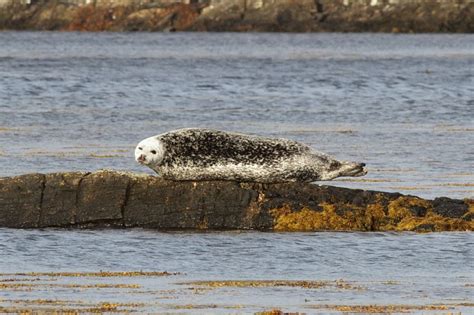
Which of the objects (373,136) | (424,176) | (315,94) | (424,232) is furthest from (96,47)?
(424,232)

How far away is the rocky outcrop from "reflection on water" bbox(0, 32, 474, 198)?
2815 mm

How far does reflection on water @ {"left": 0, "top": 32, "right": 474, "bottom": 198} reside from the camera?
2439cm

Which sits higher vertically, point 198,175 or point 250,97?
point 198,175

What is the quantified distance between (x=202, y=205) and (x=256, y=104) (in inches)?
914

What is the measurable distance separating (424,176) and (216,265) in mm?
8047

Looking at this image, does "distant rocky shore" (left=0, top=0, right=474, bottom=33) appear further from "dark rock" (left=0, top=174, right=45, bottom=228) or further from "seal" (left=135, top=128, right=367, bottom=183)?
"dark rock" (left=0, top=174, right=45, bottom=228)

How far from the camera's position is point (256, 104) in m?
40.0

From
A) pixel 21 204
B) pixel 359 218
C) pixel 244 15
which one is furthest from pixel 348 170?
pixel 244 15

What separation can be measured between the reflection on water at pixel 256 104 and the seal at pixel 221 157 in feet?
9.31

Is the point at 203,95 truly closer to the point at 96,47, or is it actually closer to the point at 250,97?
the point at 250,97

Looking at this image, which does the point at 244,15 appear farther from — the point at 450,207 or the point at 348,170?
the point at 450,207

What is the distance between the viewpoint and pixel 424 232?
16.5 m

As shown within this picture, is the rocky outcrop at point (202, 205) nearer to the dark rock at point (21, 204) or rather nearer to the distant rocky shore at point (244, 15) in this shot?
the dark rock at point (21, 204)

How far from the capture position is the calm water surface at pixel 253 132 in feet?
43.9
